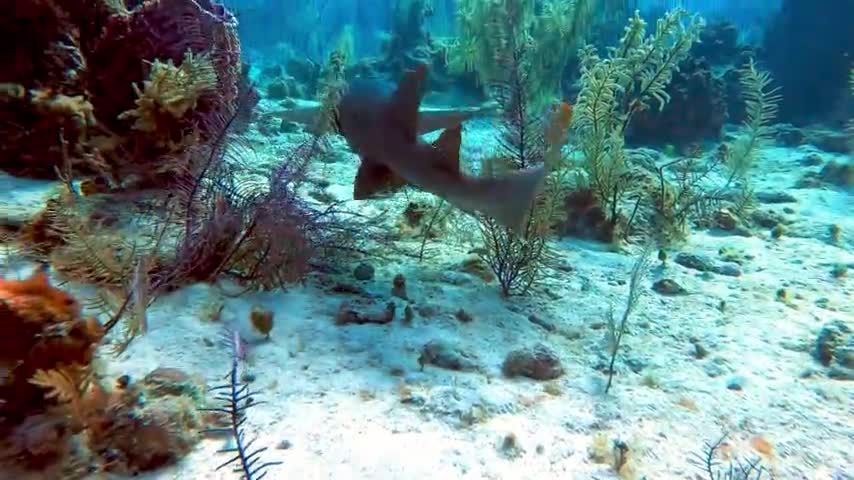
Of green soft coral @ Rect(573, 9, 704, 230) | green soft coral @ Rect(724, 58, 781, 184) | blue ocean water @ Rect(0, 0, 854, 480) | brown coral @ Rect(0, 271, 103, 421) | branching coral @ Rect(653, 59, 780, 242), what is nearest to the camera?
→ brown coral @ Rect(0, 271, 103, 421)

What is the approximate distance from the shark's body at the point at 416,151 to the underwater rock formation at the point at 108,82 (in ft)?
4.69

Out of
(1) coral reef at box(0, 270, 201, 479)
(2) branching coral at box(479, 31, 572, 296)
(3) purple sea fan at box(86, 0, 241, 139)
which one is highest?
(3) purple sea fan at box(86, 0, 241, 139)

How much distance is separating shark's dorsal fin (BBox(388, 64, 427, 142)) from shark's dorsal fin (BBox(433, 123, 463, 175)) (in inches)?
9.3

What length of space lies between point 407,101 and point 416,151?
1.03ft

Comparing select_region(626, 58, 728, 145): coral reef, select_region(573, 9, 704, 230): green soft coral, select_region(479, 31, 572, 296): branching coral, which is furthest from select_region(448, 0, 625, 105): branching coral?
select_region(479, 31, 572, 296): branching coral

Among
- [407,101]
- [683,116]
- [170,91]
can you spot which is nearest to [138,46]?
[170,91]

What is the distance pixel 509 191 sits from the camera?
128 inches

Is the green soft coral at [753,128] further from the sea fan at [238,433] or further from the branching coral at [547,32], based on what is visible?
the sea fan at [238,433]

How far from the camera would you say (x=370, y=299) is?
3.84 metres

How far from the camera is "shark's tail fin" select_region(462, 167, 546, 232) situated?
326 centimetres

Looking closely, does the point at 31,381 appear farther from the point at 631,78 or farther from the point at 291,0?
the point at 291,0

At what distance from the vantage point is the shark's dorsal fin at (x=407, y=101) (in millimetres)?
3205

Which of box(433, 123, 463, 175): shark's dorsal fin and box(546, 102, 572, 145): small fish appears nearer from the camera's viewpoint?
box(433, 123, 463, 175): shark's dorsal fin

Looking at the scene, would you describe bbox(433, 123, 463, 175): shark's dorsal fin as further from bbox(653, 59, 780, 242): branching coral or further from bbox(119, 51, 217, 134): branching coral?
bbox(653, 59, 780, 242): branching coral
